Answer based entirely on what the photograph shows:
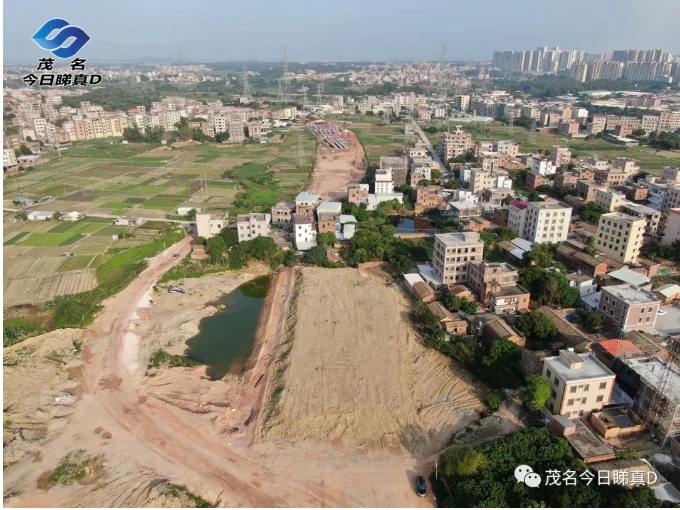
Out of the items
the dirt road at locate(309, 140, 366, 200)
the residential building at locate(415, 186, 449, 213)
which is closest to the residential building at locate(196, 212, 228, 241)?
the dirt road at locate(309, 140, 366, 200)

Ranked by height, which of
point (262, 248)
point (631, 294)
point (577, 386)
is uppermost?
point (631, 294)

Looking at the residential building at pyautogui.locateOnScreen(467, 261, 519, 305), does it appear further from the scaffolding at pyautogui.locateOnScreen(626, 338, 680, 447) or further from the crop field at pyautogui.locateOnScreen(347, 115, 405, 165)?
the crop field at pyautogui.locateOnScreen(347, 115, 405, 165)

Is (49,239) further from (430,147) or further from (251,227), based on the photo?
(430,147)

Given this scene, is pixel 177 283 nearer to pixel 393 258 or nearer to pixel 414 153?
pixel 393 258

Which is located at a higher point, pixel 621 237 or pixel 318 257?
pixel 621 237

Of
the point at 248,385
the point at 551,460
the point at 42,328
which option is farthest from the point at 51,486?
the point at 551,460

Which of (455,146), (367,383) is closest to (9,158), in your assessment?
(455,146)

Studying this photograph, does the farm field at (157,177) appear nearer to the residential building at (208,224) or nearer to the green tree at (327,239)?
the residential building at (208,224)

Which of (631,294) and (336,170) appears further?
(336,170)
